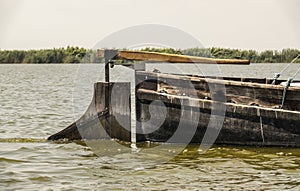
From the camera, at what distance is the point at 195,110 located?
8.54 metres

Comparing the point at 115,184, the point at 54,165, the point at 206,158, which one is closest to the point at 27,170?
the point at 54,165

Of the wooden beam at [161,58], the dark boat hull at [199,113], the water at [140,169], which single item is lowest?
the water at [140,169]

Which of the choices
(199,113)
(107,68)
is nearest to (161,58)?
(107,68)

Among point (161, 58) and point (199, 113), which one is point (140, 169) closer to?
point (199, 113)

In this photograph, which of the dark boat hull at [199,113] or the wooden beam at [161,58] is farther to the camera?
the wooden beam at [161,58]

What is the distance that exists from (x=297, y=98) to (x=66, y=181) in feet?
11.3

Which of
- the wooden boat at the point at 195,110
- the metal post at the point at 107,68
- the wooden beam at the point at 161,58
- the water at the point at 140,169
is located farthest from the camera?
the metal post at the point at 107,68

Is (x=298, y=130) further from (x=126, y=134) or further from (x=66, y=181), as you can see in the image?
(x=66, y=181)

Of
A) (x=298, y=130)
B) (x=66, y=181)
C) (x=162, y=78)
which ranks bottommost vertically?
(x=66, y=181)

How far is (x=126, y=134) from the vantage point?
30.0 feet

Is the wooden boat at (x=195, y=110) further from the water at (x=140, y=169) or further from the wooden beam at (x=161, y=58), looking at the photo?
the water at (x=140, y=169)

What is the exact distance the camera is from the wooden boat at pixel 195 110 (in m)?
8.02

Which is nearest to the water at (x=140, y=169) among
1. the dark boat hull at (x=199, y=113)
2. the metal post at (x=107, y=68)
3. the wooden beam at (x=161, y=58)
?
the dark boat hull at (x=199, y=113)

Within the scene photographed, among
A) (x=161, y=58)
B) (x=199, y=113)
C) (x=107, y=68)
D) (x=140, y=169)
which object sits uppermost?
(x=161, y=58)
